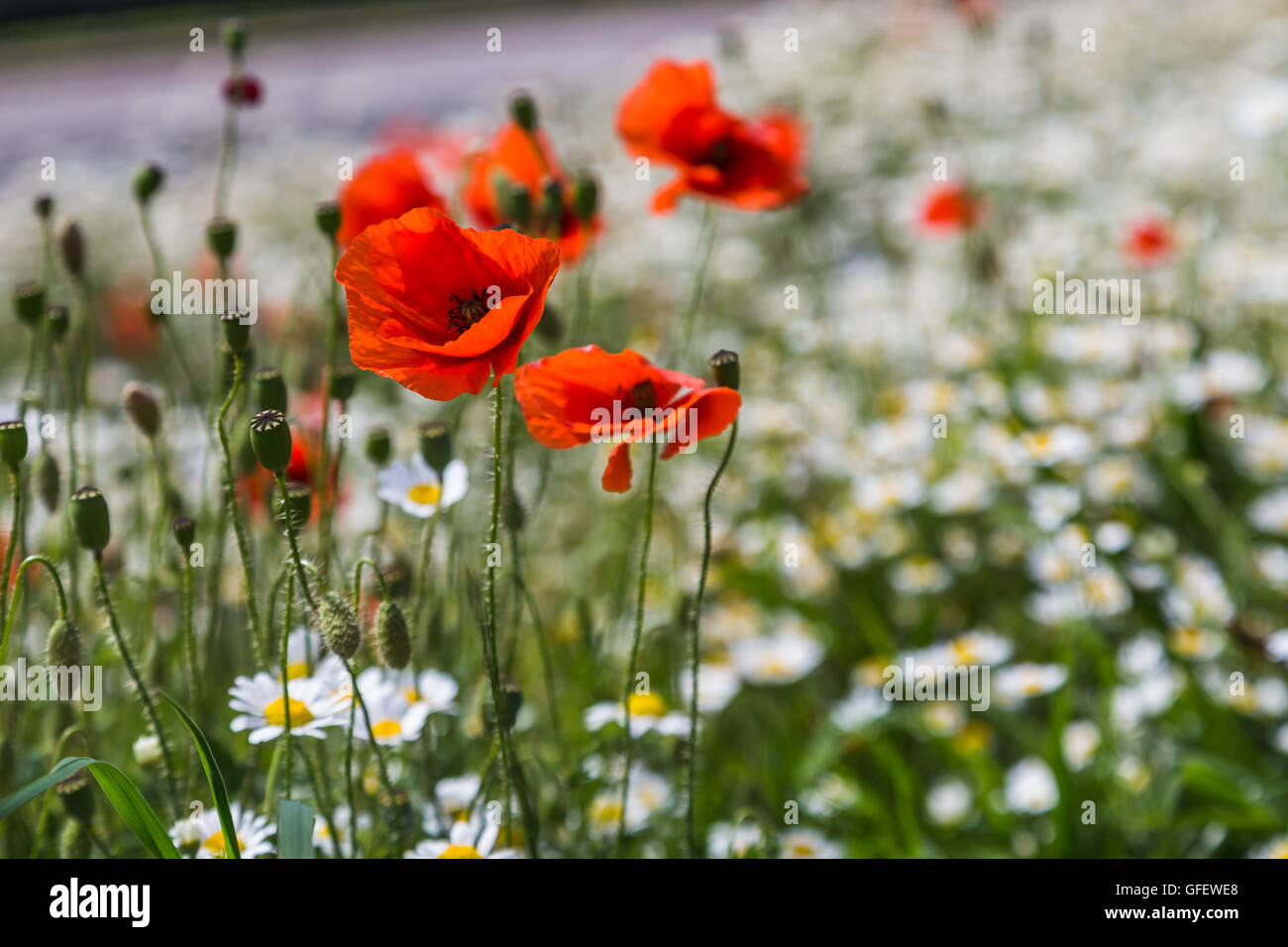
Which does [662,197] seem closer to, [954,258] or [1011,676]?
[1011,676]

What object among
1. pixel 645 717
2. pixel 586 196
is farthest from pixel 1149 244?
pixel 645 717

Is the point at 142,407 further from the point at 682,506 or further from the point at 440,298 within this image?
the point at 682,506

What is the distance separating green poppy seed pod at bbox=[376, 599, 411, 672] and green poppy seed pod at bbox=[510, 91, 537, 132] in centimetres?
85

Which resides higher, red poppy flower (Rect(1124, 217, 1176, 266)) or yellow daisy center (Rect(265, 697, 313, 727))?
red poppy flower (Rect(1124, 217, 1176, 266))

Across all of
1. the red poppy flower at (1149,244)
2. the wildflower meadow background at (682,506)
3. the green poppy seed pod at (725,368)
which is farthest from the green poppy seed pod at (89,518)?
the red poppy flower at (1149,244)

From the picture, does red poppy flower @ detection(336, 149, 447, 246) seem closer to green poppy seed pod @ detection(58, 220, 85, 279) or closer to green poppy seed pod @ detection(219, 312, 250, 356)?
green poppy seed pod @ detection(58, 220, 85, 279)

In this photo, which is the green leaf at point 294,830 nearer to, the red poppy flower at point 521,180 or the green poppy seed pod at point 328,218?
the green poppy seed pod at point 328,218

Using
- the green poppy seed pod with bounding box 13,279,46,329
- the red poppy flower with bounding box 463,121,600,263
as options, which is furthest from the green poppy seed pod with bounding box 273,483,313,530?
the red poppy flower with bounding box 463,121,600,263

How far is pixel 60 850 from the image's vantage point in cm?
140

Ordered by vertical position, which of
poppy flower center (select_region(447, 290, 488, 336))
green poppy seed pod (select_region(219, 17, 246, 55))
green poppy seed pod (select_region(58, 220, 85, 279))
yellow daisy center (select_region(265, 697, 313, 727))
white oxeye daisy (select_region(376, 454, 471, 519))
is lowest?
yellow daisy center (select_region(265, 697, 313, 727))

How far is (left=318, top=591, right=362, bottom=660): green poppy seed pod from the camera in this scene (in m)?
1.15
